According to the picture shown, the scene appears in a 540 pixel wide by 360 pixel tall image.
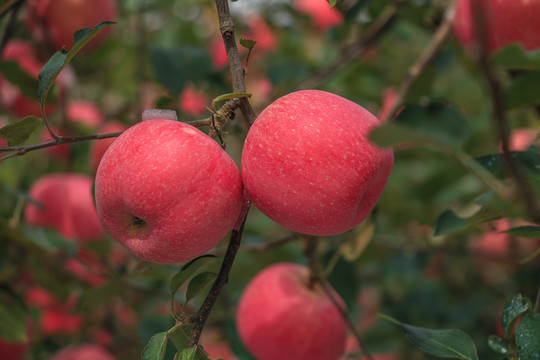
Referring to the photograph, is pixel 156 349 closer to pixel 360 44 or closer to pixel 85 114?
pixel 360 44

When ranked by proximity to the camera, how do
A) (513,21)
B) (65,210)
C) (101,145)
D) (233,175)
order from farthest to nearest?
(101,145) → (65,210) → (513,21) → (233,175)

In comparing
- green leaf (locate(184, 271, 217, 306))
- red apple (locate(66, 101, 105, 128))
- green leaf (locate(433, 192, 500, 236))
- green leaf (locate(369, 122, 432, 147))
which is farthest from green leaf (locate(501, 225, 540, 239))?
red apple (locate(66, 101, 105, 128))

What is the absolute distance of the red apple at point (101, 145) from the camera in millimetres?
1763

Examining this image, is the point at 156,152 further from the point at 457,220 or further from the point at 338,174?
the point at 457,220

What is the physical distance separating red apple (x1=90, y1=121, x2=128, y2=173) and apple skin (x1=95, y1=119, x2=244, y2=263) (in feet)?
3.58

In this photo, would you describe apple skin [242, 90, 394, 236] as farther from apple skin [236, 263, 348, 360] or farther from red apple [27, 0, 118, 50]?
red apple [27, 0, 118, 50]

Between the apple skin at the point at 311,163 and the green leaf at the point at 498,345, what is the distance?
0.93 feet

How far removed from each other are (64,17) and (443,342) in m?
1.17

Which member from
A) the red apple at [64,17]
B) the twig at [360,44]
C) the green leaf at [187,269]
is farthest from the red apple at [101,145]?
the green leaf at [187,269]

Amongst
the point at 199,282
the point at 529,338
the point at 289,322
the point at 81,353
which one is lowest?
the point at 81,353

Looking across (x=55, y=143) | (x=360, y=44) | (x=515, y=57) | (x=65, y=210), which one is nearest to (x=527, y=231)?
(x=515, y=57)

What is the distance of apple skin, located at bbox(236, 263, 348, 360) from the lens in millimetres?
1079

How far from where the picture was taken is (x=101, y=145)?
1795mm

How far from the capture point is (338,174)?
667mm
